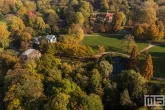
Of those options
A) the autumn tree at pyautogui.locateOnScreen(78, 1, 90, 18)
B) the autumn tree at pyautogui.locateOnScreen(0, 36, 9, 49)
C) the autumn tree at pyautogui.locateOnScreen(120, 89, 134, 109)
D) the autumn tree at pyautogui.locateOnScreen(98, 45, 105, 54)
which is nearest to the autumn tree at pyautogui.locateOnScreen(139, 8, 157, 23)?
the autumn tree at pyautogui.locateOnScreen(78, 1, 90, 18)

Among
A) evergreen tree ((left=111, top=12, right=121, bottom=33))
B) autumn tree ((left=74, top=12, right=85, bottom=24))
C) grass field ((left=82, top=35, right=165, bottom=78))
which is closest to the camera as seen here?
grass field ((left=82, top=35, right=165, bottom=78))

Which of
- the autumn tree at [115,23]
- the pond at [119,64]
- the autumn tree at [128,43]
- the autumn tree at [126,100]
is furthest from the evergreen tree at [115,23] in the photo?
the autumn tree at [126,100]

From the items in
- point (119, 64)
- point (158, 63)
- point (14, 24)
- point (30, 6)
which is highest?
point (30, 6)

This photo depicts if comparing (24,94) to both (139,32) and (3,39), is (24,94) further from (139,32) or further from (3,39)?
(139,32)

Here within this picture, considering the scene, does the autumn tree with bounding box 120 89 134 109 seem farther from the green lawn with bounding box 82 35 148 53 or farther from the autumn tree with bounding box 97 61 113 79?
the green lawn with bounding box 82 35 148 53

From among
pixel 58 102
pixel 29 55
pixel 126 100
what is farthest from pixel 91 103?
pixel 29 55

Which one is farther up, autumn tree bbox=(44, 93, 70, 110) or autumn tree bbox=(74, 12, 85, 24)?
autumn tree bbox=(74, 12, 85, 24)
